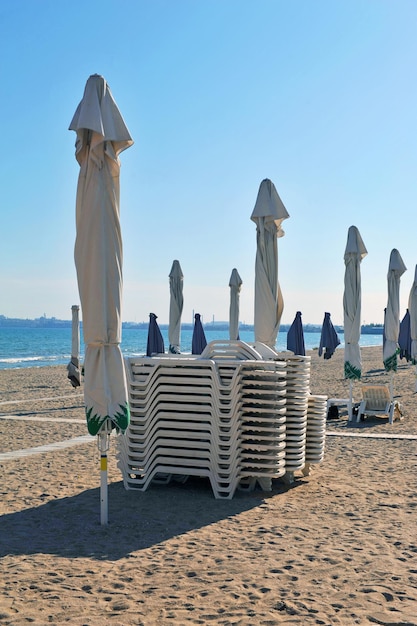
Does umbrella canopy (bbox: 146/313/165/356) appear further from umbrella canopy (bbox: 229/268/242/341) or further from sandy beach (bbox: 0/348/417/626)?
sandy beach (bbox: 0/348/417/626)

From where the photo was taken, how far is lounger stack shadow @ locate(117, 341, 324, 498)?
5.94 metres

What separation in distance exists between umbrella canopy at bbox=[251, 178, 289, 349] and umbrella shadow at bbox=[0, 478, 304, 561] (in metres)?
2.11

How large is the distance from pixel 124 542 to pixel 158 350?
9.44 m

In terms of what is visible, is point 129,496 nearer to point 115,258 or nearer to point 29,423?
point 115,258

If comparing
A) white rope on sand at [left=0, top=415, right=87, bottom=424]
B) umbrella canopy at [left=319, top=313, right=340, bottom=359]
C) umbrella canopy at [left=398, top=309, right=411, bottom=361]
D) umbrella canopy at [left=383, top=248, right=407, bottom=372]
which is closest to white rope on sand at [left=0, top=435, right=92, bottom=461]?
white rope on sand at [left=0, top=415, right=87, bottom=424]

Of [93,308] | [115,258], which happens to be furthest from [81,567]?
[115,258]

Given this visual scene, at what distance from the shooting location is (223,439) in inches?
235

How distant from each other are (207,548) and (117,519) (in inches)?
41.5

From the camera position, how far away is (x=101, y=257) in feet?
16.1

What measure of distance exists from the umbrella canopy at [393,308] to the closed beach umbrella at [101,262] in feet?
29.2

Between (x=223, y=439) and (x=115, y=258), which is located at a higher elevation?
(x=115, y=258)

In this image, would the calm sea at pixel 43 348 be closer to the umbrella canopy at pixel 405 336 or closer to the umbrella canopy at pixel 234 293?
the umbrella canopy at pixel 405 336

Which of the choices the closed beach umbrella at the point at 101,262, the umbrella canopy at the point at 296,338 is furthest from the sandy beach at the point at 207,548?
the umbrella canopy at the point at 296,338

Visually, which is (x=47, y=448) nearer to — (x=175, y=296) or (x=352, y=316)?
(x=352, y=316)
